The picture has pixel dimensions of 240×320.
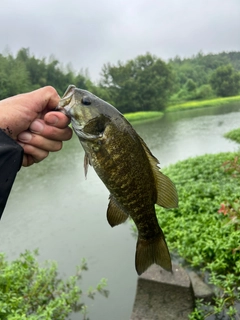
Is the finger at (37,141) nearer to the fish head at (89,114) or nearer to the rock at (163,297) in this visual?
the fish head at (89,114)

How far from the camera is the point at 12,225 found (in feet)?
23.5

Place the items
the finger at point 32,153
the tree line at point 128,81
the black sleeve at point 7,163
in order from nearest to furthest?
the black sleeve at point 7,163, the finger at point 32,153, the tree line at point 128,81

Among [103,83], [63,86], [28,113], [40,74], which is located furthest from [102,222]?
[103,83]

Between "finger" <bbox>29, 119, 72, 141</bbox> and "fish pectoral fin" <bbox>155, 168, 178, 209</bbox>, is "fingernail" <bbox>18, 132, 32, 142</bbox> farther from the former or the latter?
"fish pectoral fin" <bbox>155, 168, 178, 209</bbox>

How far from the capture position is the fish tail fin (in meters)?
1.55

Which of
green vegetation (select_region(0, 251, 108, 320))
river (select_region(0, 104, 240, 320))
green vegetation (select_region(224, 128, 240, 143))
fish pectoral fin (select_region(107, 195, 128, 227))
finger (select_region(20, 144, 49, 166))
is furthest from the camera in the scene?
green vegetation (select_region(224, 128, 240, 143))

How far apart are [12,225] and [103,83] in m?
31.5

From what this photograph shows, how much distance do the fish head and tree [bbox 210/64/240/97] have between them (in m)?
52.1

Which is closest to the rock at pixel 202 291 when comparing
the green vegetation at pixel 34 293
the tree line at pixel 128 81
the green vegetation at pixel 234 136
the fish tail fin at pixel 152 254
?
the green vegetation at pixel 34 293

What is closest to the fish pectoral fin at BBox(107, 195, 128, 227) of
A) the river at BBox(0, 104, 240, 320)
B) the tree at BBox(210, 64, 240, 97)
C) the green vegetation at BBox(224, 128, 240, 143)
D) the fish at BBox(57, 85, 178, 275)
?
the fish at BBox(57, 85, 178, 275)

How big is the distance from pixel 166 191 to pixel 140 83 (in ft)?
127

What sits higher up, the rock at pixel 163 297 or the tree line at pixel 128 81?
the rock at pixel 163 297

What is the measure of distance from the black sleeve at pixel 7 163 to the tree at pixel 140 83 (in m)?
33.0

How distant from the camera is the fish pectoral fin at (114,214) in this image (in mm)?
1519
